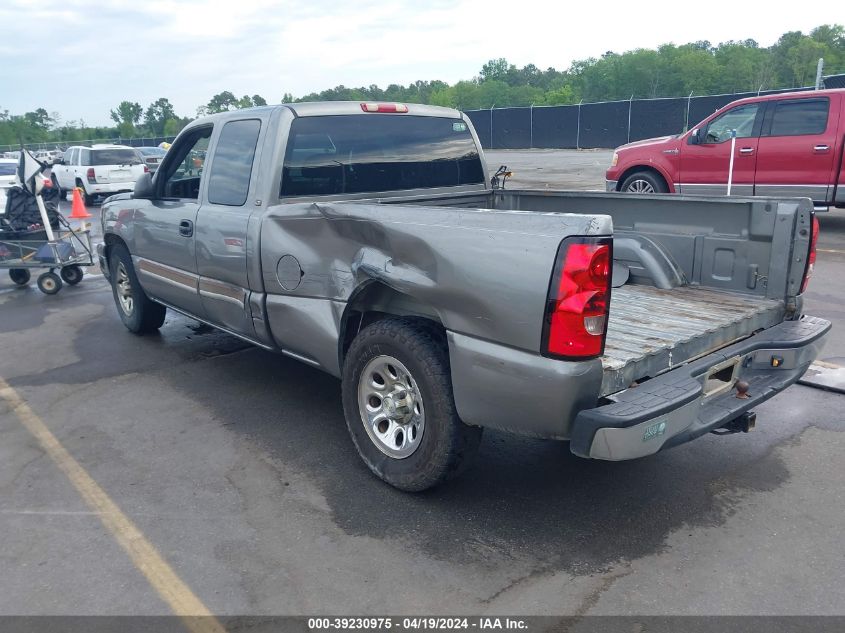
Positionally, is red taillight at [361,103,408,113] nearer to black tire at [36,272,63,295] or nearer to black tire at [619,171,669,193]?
black tire at [36,272,63,295]

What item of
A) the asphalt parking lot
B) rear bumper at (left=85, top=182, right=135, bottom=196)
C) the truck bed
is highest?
the truck bed

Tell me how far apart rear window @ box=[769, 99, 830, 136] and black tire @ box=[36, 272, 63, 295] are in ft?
33.1

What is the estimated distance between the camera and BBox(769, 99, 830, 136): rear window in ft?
33.3

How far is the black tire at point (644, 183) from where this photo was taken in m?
11.7

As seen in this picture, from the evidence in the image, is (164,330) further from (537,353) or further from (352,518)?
(537,353)

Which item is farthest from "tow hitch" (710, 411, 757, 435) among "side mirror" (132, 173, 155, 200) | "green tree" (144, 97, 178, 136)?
"green tree" (144, 97, 178, 136)

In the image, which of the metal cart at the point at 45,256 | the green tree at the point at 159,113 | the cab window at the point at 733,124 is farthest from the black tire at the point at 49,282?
the green tree at the point at 159,113

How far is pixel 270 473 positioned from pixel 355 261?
1285mm

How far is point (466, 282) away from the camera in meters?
3.05

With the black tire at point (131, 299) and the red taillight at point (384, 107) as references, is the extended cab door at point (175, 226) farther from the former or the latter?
the red taillight at point (384, 107)

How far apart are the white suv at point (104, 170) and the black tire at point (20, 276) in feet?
36.8

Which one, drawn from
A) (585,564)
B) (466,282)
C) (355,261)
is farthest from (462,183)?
(585,564)

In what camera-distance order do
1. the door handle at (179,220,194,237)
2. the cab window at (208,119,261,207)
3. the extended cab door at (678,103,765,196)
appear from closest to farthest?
the cab window at (208,119,261,207), the door handle at (179,220,194,237), the extended cab door at (678,103,765,196)

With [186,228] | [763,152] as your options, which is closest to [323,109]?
[186,228]
